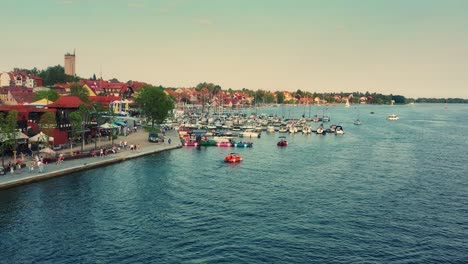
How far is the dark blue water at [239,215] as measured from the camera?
A: 115 ft

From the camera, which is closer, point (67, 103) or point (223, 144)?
point (67, 103)

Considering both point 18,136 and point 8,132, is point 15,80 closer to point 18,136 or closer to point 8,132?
point 18,136

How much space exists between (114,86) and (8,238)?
159227 millimetres

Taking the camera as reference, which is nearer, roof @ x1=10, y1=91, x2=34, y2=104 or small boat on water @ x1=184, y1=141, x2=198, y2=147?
small boat on water @ x1=184, y1=141, x2=198, y2=147

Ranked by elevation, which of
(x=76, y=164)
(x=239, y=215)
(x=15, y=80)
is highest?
(x=15, y=80)

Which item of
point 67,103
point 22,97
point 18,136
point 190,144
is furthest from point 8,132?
point 22,97

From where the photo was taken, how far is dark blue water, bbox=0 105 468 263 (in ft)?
115

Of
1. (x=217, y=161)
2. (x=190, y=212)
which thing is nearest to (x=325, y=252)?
(x=190, y=212)

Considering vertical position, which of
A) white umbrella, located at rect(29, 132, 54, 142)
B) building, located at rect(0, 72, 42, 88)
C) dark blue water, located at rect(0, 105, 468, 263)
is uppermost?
building, located at rect(0, 72, 42, 88)

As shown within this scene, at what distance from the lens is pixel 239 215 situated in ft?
147

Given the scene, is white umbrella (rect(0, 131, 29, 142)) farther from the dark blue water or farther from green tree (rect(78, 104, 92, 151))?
green tree (rect(78, 104, 92, 151))

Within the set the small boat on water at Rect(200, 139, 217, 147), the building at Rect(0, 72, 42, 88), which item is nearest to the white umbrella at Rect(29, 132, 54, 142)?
the small boat on water at Rect(200, 139, 217, 147)

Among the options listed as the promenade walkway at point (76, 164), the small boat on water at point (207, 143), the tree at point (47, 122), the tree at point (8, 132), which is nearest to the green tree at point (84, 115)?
the promenade walkway at point (76, 164)

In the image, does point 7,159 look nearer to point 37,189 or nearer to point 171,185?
point 37,189
